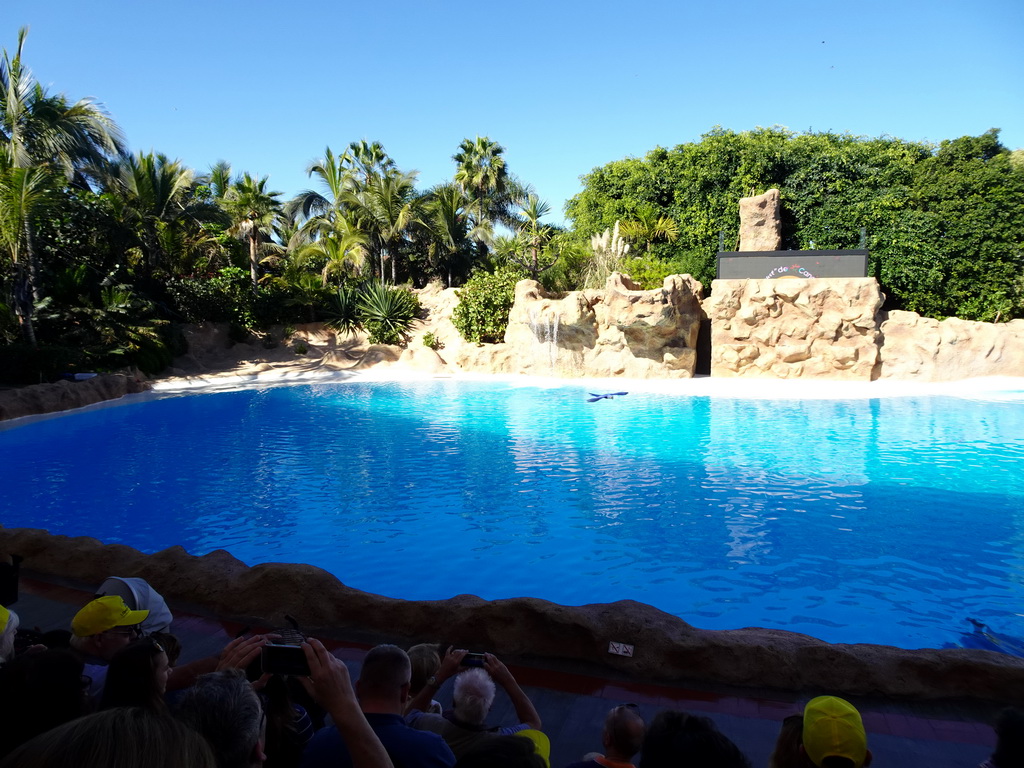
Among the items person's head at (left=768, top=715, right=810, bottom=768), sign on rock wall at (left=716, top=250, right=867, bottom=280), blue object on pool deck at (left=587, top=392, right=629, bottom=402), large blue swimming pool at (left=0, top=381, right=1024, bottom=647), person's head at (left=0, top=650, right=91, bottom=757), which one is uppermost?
sign on rock wall at (left=716, top=250, right=867, bottom=280)

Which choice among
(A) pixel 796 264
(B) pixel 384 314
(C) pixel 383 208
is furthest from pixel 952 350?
(C) pixel 383 208

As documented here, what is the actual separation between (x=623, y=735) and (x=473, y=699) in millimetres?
431

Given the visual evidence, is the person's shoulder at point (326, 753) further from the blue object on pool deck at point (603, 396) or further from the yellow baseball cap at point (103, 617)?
the blue object on pool deck at point (603, 396)

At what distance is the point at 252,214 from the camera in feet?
77.8

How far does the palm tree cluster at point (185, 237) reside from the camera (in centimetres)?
1565

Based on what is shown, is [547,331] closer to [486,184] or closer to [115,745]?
[486,184]

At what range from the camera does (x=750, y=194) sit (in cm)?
2120

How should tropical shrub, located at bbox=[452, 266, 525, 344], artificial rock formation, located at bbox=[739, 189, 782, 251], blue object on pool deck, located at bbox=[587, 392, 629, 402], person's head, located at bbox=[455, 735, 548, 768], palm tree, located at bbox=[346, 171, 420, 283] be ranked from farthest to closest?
palm tree, located at bbox=[346, 171, 420, 283]
tropical shrub, located at bbox=[452, 266, 525, 344]
artificial rock formation, located at bbox=[739, 189, 782, 251]
blue object on pool deck, located at bbox=[587, 392, 629, 402]
person's head, located at bbox=[455, 735, 548, 768]

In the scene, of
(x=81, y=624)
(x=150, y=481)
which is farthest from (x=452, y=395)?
(x=81, y=624)

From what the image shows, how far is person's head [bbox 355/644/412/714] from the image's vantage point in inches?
68.2

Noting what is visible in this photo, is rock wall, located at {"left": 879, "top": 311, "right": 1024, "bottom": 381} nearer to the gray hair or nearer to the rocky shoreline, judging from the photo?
the rocky shoreline

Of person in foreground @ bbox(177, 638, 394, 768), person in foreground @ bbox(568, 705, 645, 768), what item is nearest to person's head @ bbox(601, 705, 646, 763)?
person in foreground @ bbox(568, 705, 645, 768)

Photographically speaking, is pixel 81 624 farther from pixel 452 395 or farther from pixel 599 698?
pixel 452 395

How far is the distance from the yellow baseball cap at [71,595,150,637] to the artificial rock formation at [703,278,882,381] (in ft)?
55.6
